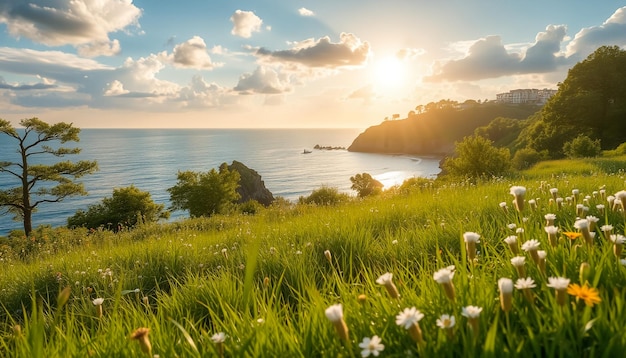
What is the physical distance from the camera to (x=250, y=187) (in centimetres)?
8069

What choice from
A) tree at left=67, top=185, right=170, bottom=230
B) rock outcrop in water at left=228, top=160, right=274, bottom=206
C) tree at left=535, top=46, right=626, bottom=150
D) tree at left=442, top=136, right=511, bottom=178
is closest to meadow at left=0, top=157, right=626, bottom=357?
tree at left=442, top=136, right=511, bottom=178

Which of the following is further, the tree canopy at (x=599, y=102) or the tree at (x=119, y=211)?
the tree canopy at (x=599, y=102)

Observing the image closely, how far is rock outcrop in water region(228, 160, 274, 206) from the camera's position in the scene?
263 feet

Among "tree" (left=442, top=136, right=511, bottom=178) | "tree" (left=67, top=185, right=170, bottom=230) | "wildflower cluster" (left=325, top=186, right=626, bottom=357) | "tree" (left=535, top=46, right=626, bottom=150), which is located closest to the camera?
"wildflower cluster" (left=325, top=186, right=626, bottom=357)

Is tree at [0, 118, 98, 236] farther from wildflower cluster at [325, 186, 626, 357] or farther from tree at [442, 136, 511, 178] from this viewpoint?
wildflower cluster at [325, 186, 626, 357]

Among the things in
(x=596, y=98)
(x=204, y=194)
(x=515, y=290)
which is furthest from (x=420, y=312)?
(x=596, y=98)

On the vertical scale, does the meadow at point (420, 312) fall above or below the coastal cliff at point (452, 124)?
below

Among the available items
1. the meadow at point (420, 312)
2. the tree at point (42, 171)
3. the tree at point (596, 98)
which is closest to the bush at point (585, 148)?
the tree at point (596, 98)

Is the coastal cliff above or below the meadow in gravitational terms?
above

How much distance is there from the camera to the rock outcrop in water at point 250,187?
263 feet

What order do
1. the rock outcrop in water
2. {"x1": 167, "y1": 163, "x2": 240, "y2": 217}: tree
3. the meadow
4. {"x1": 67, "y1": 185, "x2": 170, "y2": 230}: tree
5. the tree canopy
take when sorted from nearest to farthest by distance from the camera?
the meadow
{"x1": 67, "y1": 185, "x2": 170, "y2": 230}: tree
the tree canopy
{"x1": 167, "y1": 163, "x2": 240, "y2": 217}: tree
the rock outcrop in water

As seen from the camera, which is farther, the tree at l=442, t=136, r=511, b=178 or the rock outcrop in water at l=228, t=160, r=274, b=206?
the rock outcrop in water at l=228, t=160, r=274, b=206

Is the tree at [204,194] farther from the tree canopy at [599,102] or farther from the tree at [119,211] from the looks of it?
the tree canopy at [599,102]

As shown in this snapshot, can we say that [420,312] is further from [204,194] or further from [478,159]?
[204,194]
